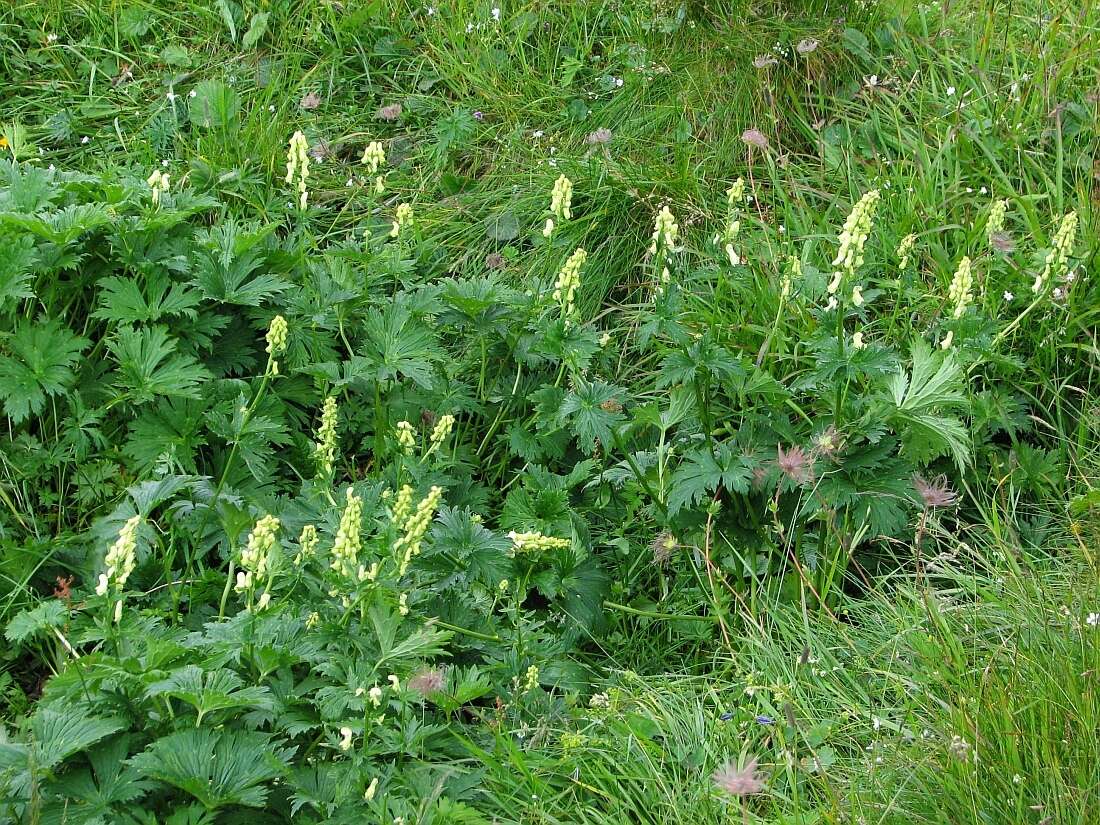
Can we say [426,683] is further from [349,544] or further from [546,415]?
[546,415]

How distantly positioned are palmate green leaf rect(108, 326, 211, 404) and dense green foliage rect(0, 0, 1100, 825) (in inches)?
0.5

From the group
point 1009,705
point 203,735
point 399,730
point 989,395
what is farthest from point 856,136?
point 203,735

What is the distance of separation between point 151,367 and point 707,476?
149cm

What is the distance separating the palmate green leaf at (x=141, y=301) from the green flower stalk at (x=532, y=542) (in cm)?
114

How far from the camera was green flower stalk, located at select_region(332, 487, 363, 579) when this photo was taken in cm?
224

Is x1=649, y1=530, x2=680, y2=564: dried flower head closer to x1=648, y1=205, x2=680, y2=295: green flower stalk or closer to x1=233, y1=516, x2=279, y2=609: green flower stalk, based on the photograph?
x1=648, y1=205, x2=680, y2=295: green flower stalk

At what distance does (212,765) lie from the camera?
213cm

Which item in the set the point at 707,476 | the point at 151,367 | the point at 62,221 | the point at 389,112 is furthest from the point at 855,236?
the point at 389,112

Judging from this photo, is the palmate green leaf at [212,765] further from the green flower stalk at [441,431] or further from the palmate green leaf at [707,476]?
the palmate green leaf at [707,476]

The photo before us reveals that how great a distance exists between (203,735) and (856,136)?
2.93m

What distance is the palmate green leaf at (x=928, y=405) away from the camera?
2.81m

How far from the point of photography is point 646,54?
432cm

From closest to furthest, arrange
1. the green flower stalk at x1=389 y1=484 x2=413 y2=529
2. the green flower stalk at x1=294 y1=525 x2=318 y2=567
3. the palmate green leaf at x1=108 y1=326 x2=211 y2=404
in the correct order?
the green flower stalk at x1=389 y1=484 x2=413 y2=529 → the green flower stalk at x1=294 y1=525 x2=318 y2=567 → the palmate green leaf at x1=108 y1=326 x2=211 y2=404

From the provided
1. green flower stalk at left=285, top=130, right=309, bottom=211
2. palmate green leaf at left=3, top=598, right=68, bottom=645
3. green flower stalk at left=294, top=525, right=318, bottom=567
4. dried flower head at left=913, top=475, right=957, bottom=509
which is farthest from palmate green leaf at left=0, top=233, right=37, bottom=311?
dried flower head at left=913, top=475, right=957, bottom=509
